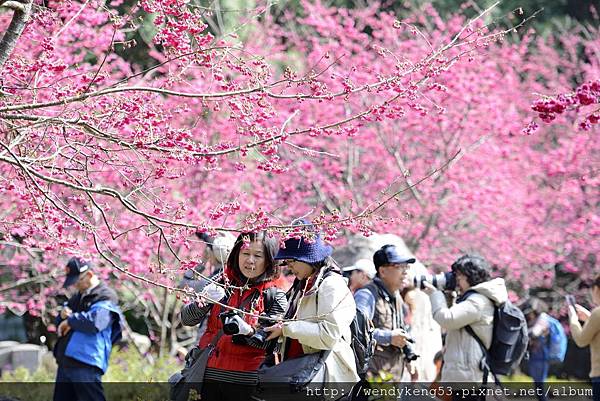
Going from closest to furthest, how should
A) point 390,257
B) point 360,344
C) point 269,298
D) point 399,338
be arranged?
point 269,298 < point 360,344 < point 399,338 < point 390,257

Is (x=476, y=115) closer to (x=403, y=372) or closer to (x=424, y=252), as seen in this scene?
(x=424, y=252)

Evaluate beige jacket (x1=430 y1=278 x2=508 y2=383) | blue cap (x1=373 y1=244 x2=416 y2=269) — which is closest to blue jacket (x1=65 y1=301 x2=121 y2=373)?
blue cap (x1=373 y1=244 x2=416 y2=269)

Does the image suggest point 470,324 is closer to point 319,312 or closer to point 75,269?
point 319,312

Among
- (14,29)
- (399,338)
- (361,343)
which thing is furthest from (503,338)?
(14,29)

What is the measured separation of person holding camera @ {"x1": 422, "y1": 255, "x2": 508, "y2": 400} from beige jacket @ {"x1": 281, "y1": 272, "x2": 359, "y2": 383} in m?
1.46

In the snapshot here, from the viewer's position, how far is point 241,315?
5.58 meters

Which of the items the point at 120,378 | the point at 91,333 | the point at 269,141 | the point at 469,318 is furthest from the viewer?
the point at 120,378

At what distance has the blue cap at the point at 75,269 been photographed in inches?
296

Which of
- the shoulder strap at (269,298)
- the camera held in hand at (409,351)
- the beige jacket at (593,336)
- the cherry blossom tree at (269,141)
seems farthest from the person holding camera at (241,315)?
the beige jacket at (593,336)

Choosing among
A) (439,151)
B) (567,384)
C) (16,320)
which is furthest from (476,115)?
(16,320)

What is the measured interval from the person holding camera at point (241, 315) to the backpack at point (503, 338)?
1905mm

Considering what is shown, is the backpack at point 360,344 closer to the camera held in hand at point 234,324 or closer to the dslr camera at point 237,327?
the dslr camera at point 237,327

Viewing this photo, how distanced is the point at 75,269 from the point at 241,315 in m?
2.36

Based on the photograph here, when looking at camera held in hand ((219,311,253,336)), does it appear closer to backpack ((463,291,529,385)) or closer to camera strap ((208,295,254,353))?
camera strap ((208,295,254,353))
